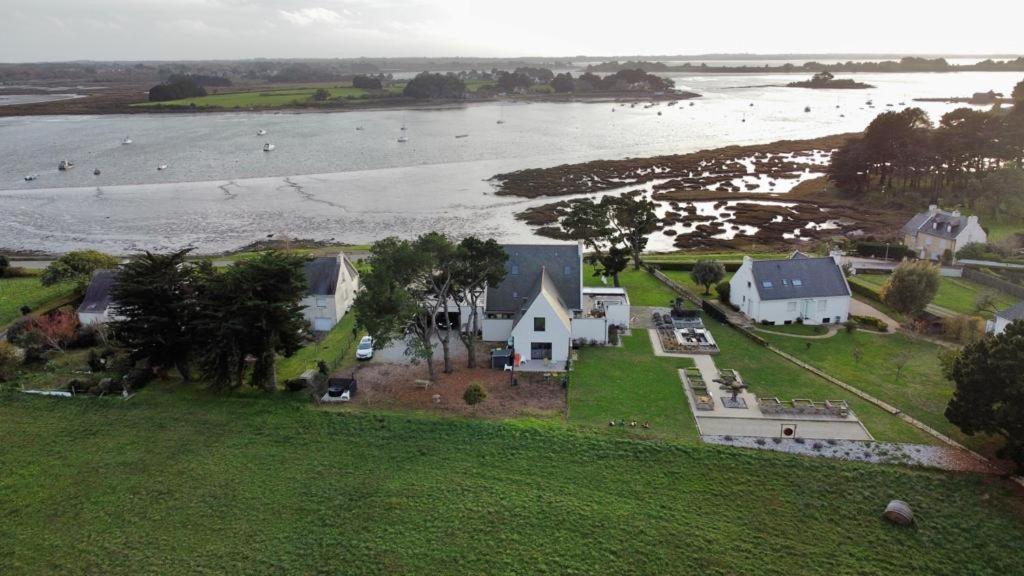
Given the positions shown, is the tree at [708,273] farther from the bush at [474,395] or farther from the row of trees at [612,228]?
the bush at [474,395]

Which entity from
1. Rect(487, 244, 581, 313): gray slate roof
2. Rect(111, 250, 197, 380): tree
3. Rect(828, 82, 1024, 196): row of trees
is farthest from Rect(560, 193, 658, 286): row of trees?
Rect(828, 82, 1024, 196): row of trees

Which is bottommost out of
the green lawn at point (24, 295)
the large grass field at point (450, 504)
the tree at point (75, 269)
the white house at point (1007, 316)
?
the large grass field at point (450, 504)

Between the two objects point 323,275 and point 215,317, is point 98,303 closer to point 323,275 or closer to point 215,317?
point 215,317

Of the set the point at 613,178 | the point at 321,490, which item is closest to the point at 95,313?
the point at 321,490

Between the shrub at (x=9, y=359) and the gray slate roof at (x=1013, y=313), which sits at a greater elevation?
the gray slate roof at (x=1013, y=313)

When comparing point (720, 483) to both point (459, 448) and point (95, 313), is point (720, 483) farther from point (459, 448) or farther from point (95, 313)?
point (95, 313)

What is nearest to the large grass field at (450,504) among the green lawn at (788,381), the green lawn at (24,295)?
the green lawn at (788,381)

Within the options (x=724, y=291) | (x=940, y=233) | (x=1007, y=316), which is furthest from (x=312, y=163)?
(x=1007, y=316)
